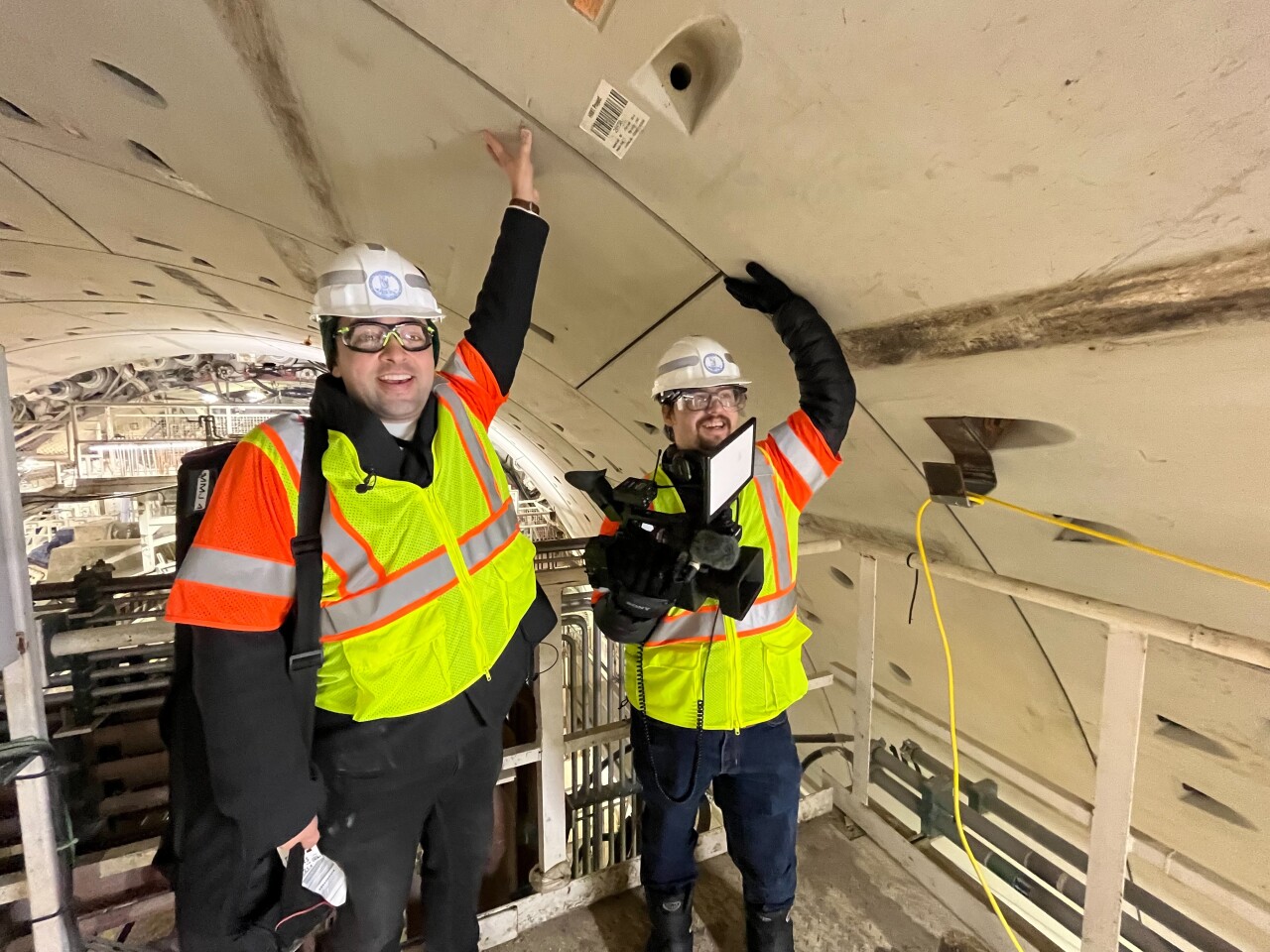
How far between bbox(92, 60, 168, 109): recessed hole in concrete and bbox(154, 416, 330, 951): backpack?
5.63ft

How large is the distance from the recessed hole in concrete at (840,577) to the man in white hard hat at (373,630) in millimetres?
2059

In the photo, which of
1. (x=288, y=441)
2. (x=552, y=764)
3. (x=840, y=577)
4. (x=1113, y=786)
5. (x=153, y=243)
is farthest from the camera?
(x=153, y=243)

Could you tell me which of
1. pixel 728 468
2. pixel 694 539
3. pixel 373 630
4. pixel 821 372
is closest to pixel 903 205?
pixel 821 372

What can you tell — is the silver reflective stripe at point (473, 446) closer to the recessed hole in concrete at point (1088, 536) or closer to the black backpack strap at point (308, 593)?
the black backpack strap at point (308, 593)

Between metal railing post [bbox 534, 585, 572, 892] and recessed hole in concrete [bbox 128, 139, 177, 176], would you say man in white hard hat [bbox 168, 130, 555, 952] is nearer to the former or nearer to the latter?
metal railing post [bbox 534, 585, 572, 892]

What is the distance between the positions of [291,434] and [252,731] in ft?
1.74

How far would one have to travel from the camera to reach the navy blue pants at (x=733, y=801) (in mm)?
1604

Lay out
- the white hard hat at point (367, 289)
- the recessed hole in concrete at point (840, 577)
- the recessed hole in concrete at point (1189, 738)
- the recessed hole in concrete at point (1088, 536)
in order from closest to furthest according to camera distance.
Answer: the white hard hat at point (367, 289) < the recessed hole in concrete at point (1088, 536) < the recessed hole in concrete at point (1189, 738) < the recessed hole in concrete at point (840, 577)

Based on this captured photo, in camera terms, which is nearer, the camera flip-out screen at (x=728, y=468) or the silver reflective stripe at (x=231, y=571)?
the silver reflective stripe at (x=231, y=571)

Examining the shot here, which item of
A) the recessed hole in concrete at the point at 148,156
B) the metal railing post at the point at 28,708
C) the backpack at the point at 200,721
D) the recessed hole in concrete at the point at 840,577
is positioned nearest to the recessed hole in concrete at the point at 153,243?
the recessed hole in concrete at the point at 148,156

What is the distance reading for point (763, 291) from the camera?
183 centimetres

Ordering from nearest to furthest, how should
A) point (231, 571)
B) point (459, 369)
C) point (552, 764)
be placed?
point (231, 571), point (459, 369), point (552, 764)

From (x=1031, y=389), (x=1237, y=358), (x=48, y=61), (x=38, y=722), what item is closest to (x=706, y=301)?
(x=1031, y=389)

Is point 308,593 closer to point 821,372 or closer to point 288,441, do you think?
point 288,441
